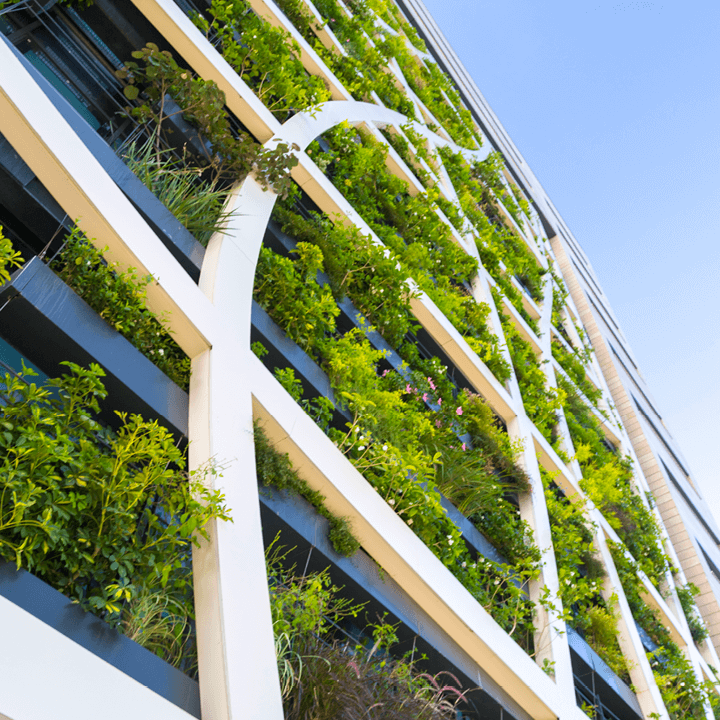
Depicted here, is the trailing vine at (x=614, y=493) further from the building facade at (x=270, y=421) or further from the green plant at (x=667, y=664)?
the green plant at (x=667, y=664)

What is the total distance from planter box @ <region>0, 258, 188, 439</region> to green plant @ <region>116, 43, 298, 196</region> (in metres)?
2.92

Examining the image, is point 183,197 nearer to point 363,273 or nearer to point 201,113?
point 201,113

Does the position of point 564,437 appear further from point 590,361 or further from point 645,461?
point 645,461

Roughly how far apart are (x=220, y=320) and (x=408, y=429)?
295 centimetres

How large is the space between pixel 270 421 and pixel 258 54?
591 centimetres

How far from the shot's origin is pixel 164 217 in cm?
582

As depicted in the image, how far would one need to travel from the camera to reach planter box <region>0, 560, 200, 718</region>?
323cm

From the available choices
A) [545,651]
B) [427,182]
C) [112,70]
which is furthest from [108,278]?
[427,182]

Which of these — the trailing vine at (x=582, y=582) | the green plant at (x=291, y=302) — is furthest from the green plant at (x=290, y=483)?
the trailing vine at (x=582, y=582)

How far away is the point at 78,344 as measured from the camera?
172 inches

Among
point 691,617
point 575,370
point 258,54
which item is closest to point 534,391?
point 575,370

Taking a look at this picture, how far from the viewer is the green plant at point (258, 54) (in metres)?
8.68

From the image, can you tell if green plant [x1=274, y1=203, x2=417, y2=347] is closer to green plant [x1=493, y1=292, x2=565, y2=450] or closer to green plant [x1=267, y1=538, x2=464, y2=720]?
green plant [x1=493, y1=292, x2=565, y2=450]

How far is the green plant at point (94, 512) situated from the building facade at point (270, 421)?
0.02 metres
